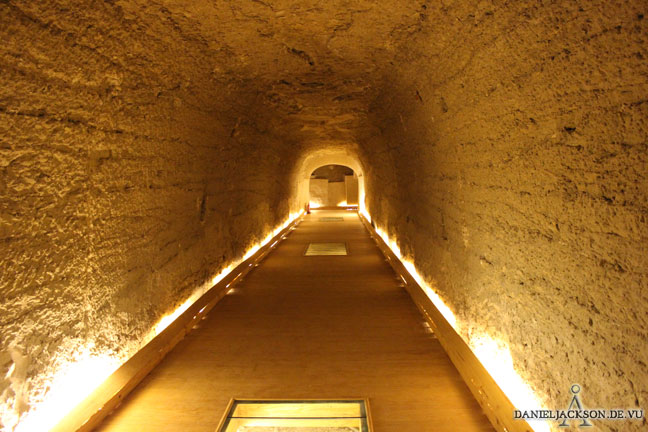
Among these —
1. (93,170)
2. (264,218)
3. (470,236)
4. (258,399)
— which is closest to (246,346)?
(258,399)

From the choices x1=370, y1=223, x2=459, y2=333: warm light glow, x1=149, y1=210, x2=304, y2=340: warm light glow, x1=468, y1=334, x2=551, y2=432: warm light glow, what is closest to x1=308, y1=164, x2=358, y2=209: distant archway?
x1=149, y1=210, x2=304, y2=340: warm light glow

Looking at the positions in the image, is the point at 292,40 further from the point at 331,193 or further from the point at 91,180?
the point at 331,193

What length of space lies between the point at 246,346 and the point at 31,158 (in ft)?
7.58

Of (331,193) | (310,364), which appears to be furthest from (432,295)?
(331,193)

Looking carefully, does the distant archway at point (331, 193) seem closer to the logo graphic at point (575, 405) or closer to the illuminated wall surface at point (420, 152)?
the illuminated wall surface at point (420, 152)

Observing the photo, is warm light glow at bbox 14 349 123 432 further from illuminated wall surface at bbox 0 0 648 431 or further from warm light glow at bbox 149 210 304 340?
warm light glow at bbox 149 210 304 340

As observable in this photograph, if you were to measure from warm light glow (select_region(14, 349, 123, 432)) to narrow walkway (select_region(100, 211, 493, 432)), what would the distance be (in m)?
0.26

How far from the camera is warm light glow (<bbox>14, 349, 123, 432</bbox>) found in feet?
6.77

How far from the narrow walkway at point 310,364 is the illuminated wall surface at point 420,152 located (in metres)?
0.37

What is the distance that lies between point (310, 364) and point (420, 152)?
289 centimetres

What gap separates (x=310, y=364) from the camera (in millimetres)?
3172

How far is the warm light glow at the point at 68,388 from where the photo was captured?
206cm

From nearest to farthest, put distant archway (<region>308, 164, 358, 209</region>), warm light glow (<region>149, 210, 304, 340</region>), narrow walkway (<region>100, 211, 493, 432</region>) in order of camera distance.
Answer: narrow walkway (<region>100, 211, 493, 432</region>) < warm light glow (<region>149, 210, 304, 340</region>) < distant archway (<region>308, 164, 358, 209</region>)

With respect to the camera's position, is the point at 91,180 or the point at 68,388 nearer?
the point at 68,388
